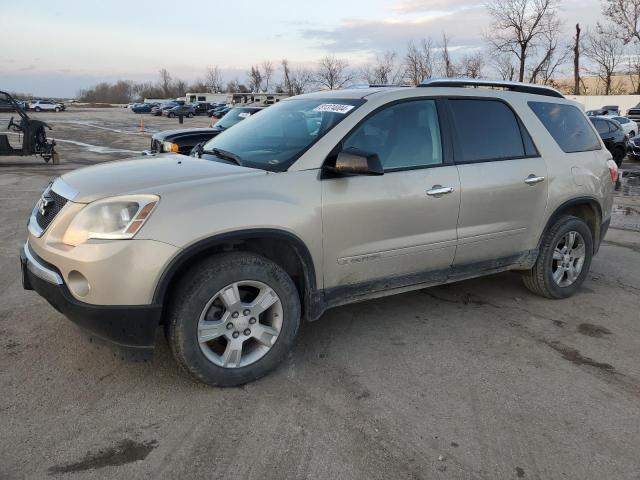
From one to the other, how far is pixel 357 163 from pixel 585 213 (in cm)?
297

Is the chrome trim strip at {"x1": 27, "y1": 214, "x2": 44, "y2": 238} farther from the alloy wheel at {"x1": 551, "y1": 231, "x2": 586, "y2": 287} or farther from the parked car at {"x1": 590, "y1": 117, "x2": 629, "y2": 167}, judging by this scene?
the parked car at {"x1": 590, "y1": 117, "x2": 629, "y2": 167}

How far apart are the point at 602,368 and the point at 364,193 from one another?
201 centimetres

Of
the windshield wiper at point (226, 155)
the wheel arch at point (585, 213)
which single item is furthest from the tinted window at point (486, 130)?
the windshield wiper at point (226, 155)

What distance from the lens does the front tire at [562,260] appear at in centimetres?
479

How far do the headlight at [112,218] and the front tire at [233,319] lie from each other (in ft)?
1.41

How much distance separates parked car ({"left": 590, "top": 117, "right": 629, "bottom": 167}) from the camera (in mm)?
17016

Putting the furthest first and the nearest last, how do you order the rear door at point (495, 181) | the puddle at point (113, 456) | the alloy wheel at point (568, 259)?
the alloy wheel at point (568, 259) → the rear door at point (495, 181) → the puddle at point (113, 456)

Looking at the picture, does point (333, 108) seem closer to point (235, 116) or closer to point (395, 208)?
point (395, 208)

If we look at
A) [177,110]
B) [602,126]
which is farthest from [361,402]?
[177,110]

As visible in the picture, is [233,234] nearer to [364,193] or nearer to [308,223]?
[308,223]

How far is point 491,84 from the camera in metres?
4.57

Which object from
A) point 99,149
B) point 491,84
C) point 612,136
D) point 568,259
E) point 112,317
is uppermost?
point 491,84

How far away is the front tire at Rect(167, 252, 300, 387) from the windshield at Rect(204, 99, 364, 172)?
72 cm

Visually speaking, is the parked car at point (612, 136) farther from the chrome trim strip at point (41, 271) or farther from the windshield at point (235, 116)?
the chrome trim strip at point (41, 271)
